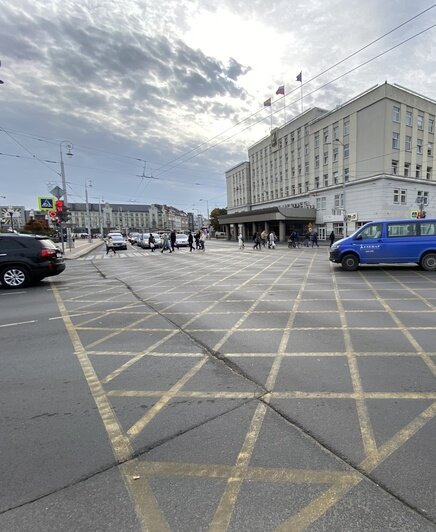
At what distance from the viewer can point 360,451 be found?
2488 mm

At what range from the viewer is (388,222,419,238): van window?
1213cm

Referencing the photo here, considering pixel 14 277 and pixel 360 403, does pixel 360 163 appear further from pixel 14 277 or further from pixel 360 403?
pixel 360 403

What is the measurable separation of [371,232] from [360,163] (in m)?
31.8

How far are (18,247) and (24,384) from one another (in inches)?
311

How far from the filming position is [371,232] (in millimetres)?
12547

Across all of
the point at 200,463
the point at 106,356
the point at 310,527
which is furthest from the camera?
the point at 106,356

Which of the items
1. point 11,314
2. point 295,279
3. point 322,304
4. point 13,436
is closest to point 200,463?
point 13,436

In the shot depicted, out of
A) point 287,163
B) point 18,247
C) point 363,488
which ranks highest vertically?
point 287,163

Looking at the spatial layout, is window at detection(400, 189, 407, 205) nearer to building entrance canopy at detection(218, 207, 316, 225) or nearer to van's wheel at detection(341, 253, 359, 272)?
building entrance canopy at detection(218, 207, 316, 225)

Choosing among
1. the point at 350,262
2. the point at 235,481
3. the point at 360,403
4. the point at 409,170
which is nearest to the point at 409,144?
the point at 409,170

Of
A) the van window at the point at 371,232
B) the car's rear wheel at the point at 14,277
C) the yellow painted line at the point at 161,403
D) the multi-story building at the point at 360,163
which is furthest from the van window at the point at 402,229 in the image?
the multi-story building at the point at 360,163

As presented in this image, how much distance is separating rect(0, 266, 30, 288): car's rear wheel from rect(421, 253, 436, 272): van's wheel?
→ 14.2 m

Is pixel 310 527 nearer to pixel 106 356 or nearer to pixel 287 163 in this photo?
pixel 106 356

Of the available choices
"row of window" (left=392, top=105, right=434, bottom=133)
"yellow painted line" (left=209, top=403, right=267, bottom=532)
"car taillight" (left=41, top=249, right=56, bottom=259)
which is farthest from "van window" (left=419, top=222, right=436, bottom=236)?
"row of window" (left=392, top=105, right=434, bottom=133)
